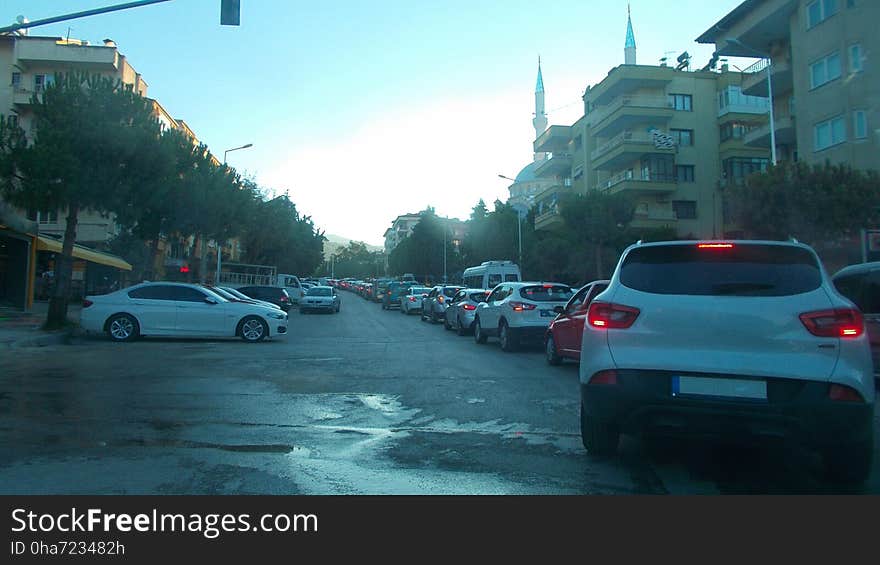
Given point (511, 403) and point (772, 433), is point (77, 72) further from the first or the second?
point (772, 433)

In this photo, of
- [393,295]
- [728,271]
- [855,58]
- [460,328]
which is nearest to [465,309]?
[460,328]

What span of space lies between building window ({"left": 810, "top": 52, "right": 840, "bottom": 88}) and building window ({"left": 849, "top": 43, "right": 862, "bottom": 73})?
811 millimetres

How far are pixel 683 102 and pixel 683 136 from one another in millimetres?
2467

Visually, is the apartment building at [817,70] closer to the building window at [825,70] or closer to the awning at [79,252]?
the building window at [825,70]

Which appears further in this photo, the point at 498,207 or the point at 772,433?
the point at 498,207

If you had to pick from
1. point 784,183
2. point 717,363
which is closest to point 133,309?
point 717,363

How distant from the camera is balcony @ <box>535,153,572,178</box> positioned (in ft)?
185

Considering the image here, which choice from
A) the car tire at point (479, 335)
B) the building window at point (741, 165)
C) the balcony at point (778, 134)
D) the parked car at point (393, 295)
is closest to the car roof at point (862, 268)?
the car tire at point (479, 335)

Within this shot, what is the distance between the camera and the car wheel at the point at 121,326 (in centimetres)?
1741

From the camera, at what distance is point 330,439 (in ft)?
21.7

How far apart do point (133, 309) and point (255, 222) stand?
35280 millimetres

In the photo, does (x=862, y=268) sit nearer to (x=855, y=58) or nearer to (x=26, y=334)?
(x=26, y=334)

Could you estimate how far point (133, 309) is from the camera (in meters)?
17.5

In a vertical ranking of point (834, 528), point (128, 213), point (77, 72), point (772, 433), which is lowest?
point (834, 528)
